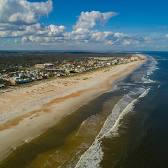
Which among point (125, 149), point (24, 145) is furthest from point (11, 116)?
point (125, 149)

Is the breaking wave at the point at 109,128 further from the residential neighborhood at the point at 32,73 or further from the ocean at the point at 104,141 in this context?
the residential neighborhood at the point at 32,73

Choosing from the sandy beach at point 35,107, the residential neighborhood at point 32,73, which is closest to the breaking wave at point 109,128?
the sandy beach at point 35,107

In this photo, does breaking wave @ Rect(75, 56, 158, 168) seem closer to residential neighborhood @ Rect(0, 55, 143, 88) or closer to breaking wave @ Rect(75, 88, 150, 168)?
breaking wave @ Rect(75, 88, 150, 168)

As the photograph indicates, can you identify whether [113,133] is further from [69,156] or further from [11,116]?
[11,116]

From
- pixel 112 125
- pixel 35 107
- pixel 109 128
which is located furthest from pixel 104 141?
pixel 35 107

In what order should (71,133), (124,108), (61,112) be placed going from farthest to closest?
(124,108) < (61,112) < (71,133)

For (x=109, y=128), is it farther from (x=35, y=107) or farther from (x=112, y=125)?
(x=35, y=107)
